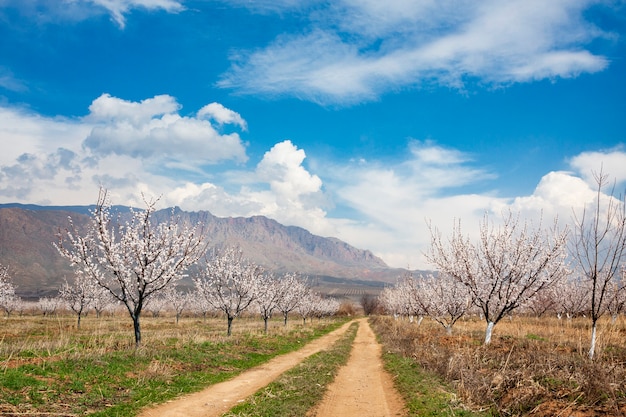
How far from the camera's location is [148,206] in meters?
20.5

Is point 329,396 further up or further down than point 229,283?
further down

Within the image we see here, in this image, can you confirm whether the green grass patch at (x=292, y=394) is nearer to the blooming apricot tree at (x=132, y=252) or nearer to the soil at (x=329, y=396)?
the soil at (x=329, y=396)

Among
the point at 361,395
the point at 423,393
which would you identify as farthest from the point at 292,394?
the point at 423,393

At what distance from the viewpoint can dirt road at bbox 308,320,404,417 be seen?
12.6 metres

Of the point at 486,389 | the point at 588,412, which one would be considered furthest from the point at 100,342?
the point at 588,412

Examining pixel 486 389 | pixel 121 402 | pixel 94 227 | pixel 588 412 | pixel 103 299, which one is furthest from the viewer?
pixel 103 299

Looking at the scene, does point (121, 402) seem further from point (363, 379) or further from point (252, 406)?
point (363, 379)

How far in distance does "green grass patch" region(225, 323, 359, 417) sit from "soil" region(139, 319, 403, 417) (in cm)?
40

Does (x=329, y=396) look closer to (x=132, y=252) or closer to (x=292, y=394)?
(x=292, y=394)

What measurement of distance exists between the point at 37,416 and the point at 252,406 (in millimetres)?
5631

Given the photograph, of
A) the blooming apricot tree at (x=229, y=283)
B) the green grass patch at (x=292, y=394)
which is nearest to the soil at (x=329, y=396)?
the green grass patch at (x=292, y=394)

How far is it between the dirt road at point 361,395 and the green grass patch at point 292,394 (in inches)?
15.4

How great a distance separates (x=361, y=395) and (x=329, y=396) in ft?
4.78

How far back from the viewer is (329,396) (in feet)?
47.9
